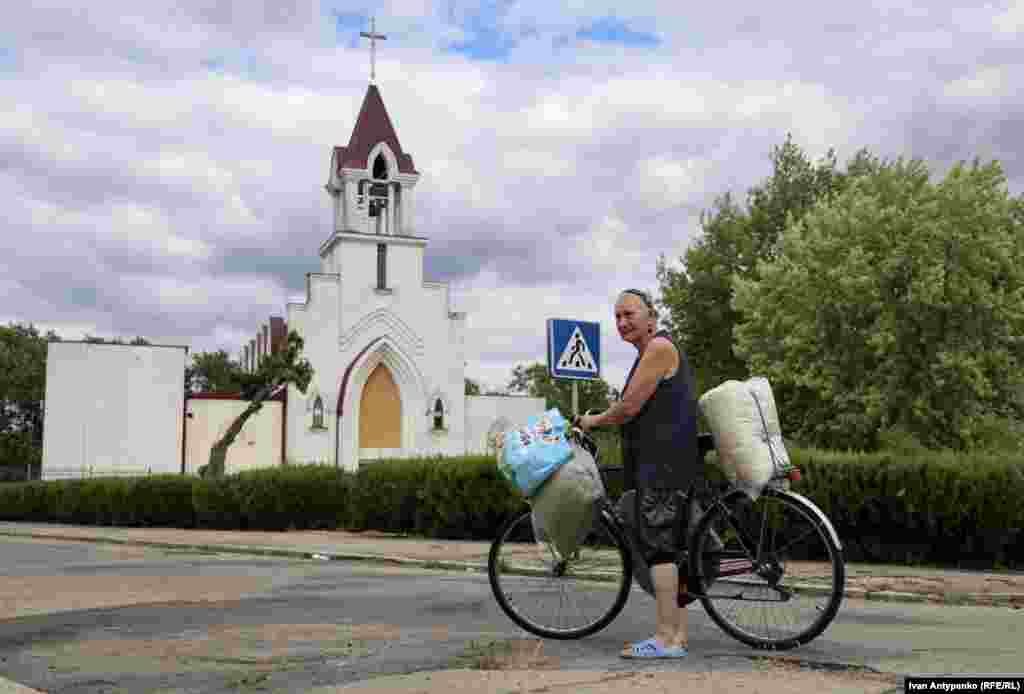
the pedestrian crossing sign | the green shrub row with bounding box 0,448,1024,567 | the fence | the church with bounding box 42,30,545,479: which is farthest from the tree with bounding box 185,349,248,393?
the pedestrian crossing sign

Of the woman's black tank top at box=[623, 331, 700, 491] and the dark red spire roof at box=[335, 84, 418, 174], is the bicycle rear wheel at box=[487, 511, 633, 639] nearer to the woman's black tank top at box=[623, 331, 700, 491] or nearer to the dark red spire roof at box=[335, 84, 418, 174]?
the woman's black tank top at box=[623, 331, 700, 491]

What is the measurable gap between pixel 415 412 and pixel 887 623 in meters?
50.6

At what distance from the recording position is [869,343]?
35.1 meters

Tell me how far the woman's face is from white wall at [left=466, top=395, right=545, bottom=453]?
51985mm

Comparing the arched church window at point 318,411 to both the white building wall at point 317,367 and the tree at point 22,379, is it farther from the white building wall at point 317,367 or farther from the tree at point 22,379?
the tree at point 22,379

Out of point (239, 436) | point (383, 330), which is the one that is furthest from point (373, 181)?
point (239, 436)

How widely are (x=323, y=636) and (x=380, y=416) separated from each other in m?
51.1

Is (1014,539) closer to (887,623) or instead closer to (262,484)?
(887,623)

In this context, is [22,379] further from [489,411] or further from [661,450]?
[661,450]

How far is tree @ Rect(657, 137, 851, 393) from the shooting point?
49.3 m

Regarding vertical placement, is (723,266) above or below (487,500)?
above

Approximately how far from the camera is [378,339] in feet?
186

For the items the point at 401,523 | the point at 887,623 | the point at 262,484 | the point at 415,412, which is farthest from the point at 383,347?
the point at 887,623

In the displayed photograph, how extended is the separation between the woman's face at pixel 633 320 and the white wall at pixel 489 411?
171 ft
